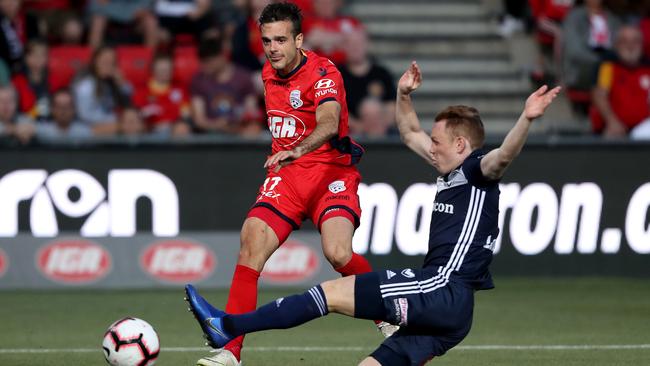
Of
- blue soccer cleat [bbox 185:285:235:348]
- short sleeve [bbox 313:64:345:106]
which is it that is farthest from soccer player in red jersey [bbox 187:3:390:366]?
blue soccer cleat [bbox 185:285:235:348]

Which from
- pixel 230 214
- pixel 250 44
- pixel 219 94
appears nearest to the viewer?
pixel 230 214

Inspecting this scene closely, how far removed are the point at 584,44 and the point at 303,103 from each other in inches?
309

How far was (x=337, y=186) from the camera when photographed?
Answer: 26.6 feet

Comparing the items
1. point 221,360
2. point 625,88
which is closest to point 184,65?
point 625,88

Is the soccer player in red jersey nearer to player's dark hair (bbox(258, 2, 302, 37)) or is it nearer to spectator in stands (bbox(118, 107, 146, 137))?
player's dark hair (bbox(258, 2, 302, 37))

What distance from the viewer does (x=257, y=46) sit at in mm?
14844

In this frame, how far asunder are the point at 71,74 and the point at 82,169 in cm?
294

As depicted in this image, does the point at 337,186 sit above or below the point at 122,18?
below

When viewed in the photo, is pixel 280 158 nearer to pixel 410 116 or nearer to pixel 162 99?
pixel 410 116

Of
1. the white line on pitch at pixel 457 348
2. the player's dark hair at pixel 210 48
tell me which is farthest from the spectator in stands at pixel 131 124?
the white line on pitch at pixel 457 348

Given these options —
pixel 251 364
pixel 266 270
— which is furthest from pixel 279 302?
pixel 266 270

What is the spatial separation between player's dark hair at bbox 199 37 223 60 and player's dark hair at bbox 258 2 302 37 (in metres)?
6.11

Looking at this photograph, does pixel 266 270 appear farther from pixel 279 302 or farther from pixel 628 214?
pixel 279 302

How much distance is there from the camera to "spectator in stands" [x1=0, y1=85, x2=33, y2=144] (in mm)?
12492
